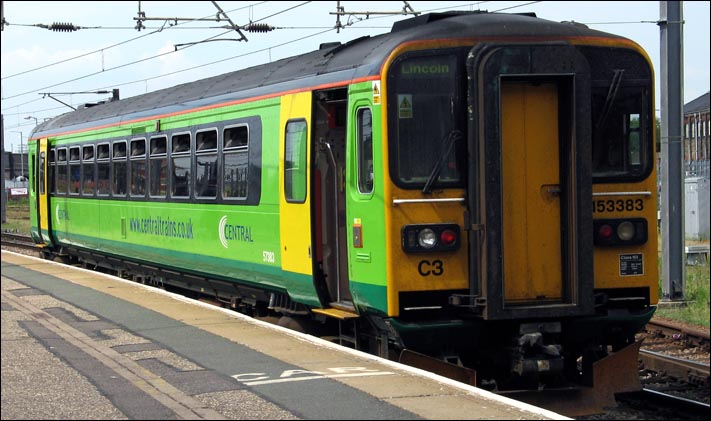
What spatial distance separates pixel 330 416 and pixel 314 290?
347 cm

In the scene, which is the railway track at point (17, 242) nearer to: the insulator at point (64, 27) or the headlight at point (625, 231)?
the insulator at point (64, 27)

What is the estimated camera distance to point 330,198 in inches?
420

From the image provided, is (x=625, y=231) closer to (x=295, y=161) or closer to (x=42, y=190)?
(x=295, y=161)

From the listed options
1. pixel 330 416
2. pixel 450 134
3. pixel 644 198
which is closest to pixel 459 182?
pixel 450 134

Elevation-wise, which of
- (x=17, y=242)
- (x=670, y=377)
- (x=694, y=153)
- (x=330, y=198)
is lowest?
(x=670, y=377)

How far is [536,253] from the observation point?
9.14 meters

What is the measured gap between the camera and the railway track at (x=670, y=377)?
967 centimetres

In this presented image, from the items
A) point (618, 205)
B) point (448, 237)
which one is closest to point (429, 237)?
point (448, 237)

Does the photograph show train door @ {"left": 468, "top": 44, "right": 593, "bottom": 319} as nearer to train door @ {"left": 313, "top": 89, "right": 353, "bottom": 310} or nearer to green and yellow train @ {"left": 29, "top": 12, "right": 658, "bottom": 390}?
green and yellow train @ {"left": 29, "top": 12, "right": 658, "bottom": 390}

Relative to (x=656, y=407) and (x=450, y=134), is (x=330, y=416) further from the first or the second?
(x=656, y=407)

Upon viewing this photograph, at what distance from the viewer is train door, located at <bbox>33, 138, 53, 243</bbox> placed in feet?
76.0

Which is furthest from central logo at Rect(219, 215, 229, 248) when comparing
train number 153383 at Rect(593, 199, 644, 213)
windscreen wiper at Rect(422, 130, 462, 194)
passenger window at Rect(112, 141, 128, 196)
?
train number 153383 at Rect(593, 199, 644, 213)

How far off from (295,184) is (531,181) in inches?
113

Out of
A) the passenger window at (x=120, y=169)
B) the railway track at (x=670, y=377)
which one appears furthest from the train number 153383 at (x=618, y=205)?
the passenger window at (x=120, y=169)
